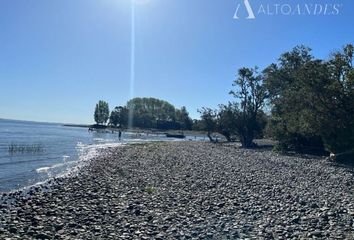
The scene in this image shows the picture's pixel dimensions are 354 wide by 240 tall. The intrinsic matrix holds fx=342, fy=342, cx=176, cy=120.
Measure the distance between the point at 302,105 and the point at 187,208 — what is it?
2761 centimetres

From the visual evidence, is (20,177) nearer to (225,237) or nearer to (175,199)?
(175,199)

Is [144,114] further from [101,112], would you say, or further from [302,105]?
[302,105]

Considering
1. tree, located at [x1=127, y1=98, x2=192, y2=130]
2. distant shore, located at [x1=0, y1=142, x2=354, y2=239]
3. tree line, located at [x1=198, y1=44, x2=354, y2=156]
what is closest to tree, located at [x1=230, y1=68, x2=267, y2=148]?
tree line, located at [x1=198, y1=44, x2=354, y2=156]

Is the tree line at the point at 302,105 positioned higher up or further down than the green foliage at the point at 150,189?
higher up

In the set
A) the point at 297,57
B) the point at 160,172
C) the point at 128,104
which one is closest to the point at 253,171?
the point at 160,172

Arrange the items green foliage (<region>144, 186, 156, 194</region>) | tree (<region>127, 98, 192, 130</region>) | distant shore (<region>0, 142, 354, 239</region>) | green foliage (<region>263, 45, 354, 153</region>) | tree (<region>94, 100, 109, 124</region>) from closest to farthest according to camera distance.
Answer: distant shore (<region>0, 142, 354, 239</region>) < green foliage (<region>144, 186, 156, 194</region>) < green foliage (<region>263, 45, 354, 153</region>) < tree (<region>127, 98, 192, 130</region>) < tree (<region>94, 100, 109, 124</region>)

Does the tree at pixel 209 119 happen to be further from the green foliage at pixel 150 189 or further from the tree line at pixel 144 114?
the tree line at pixel 144 114

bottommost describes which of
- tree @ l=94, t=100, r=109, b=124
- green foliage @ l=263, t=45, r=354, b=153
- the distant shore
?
the distant shore

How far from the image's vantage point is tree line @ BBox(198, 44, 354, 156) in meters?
32.9

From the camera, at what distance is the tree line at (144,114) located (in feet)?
579

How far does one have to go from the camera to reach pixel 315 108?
3428 cm

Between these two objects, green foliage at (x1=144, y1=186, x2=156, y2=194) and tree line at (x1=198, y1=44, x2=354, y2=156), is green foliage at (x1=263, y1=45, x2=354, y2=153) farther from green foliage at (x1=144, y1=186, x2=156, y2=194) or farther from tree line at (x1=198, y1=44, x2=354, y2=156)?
green foliage at (x1=144, y1=186, x2=156, y2=194)

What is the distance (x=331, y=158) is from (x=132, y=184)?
74.7 feet

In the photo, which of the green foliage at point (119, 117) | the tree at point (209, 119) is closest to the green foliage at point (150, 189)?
the tree at point (209, 119)
